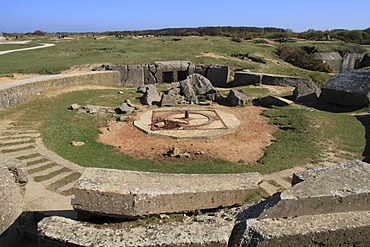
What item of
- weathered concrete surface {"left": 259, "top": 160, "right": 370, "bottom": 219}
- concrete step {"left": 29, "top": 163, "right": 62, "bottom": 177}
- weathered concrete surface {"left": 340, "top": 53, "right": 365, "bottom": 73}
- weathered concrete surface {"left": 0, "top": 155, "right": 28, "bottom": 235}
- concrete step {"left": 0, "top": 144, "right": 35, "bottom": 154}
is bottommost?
weathered concrete surface {"left": 340, "top": 53, "right": 365, "bottom": 73}

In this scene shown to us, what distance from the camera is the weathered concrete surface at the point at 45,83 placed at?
14.8 metres

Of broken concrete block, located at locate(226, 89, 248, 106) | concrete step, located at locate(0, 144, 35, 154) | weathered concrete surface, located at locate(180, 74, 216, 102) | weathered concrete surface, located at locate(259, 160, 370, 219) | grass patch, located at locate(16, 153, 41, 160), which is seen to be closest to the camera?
weathered concrete surface, located at locate(259, 160, 370, 219)

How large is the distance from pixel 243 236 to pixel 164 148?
7.12 meters

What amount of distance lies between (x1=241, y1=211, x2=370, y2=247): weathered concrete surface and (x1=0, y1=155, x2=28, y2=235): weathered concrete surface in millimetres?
3611

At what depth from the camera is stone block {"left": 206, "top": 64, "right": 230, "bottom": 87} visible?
23609 millimetres

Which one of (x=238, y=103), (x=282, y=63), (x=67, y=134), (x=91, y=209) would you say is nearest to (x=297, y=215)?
(x=91, y=209)

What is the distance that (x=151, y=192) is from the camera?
15.0 ft

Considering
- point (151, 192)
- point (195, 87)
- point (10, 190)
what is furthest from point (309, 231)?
point (195, 87)

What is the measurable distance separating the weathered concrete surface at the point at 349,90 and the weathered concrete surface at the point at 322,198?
12.3 metres

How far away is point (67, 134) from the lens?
1186 centimetres

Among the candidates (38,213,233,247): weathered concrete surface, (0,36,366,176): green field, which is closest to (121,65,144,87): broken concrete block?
(0,36,366,176): green field

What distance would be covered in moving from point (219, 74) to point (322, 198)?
2013cm

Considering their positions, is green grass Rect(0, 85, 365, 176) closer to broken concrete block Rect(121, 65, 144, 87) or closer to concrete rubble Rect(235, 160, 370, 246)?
concrete rubble Rect(235, 160, 370, 246)

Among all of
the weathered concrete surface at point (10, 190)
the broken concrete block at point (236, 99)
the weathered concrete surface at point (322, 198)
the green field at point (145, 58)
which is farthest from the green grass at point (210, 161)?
the green field at point (145, 58)
